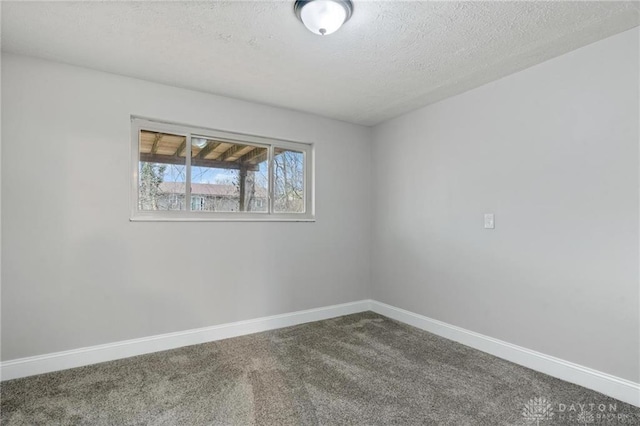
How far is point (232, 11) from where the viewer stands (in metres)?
1.87

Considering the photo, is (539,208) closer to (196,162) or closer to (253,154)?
(253,154)

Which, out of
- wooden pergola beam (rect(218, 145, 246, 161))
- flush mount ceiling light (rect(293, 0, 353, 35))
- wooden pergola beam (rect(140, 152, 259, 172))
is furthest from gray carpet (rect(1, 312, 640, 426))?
flush mount ceiling light (rect(293, 0, 353, 35))

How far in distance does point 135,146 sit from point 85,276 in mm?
1111

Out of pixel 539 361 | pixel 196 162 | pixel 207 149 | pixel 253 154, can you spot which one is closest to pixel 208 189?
pixel 196 162

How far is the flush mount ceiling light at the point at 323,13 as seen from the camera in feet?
5.75

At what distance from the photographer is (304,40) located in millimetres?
2162

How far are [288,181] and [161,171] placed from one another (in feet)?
4.21

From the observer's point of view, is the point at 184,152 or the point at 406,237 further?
the point at 406,237

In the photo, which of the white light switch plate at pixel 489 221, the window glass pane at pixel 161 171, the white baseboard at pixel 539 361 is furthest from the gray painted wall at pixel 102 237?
the white light switch plate at pixel 489 221

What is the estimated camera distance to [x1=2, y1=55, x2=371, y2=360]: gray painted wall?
7.70 ft

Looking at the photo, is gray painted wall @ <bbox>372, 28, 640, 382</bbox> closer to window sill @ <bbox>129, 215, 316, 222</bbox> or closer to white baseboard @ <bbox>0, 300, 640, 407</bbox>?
white baseboard @ <bbox>0, 300, 640, 407</bbox>

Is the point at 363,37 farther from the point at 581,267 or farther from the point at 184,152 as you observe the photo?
the point at 581,267

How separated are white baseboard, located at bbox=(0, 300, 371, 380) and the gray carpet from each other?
7cm

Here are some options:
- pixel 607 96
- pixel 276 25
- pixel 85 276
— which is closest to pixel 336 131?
pixel 276 25
